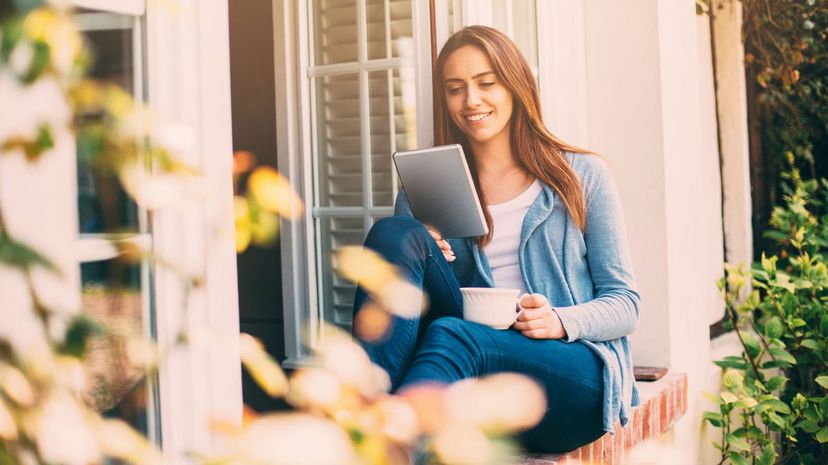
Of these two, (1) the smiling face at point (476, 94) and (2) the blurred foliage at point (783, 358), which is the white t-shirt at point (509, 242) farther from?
(2) the blurred foliage at point (783, 358)

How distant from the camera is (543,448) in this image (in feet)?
6.84

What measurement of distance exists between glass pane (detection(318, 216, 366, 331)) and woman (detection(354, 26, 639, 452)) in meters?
0.87

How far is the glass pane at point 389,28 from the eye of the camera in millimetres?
3072

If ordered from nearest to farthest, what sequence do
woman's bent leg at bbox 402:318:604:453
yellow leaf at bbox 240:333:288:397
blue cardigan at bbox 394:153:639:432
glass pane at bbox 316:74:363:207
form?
yellow leaf at bbox 240:333:288:397 < woman's bent leg at bbox 402:318:604:453 < blue cardigan at bbox 394:153:639:432 < glass pane at bbox 316:74:363:207

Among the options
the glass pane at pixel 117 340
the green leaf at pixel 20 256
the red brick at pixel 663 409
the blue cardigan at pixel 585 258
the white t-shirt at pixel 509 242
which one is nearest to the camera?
the green leaf at pixel 20 256

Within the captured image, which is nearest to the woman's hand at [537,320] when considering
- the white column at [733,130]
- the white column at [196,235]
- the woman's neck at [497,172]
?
the woman's neck at [497,172]

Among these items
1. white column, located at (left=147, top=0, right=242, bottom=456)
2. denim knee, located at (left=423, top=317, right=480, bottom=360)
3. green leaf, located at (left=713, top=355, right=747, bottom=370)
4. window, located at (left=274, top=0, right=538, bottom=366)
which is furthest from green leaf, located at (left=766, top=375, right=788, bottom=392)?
white column, located at (left=147, top=0, right=242, bottom=456)

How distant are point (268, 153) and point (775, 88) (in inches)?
90.7

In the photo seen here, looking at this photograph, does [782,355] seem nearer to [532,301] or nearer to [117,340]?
[532,301]

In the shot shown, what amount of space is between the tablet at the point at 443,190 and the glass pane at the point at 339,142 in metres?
0.99

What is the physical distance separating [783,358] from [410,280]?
1843 millimetres

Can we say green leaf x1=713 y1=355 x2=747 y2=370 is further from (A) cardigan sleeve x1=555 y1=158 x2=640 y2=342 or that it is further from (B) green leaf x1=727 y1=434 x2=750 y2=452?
(A) cardigan sleeve x1=555 y1=158 x2=640 y2=342

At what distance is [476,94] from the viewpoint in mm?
2332

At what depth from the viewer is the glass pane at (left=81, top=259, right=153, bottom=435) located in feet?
2.82
